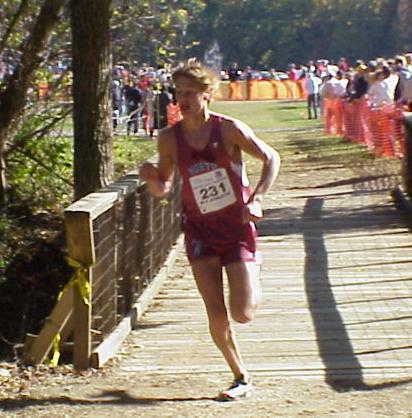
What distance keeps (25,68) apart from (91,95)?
2.11m

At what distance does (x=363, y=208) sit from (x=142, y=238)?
602cm

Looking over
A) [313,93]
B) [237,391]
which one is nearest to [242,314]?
[237,391]

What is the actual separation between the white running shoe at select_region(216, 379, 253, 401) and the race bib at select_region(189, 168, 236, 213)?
3.38 feet

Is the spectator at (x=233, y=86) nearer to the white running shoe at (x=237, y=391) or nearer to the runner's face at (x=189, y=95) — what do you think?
the white running shoe at (x=237, y=391)

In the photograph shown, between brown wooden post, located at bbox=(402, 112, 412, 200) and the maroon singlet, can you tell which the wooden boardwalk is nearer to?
brown wooden post, located at bbox=(402, 112, 412, 200)

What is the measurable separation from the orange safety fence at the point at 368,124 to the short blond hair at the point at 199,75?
10.7 meters

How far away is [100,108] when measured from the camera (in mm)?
13555

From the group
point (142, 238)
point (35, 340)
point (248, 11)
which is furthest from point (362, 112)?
point (248, 11)

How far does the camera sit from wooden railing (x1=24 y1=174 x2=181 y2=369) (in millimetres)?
7902

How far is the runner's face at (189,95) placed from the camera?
22.5 ft

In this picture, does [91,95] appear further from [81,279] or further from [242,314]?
[242,314]

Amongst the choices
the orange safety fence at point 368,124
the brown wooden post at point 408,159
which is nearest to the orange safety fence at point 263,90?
the orange safety fence at point 368,124

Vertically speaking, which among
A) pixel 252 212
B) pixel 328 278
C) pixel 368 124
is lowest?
pixel 368 124

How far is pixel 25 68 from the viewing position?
15234mm
